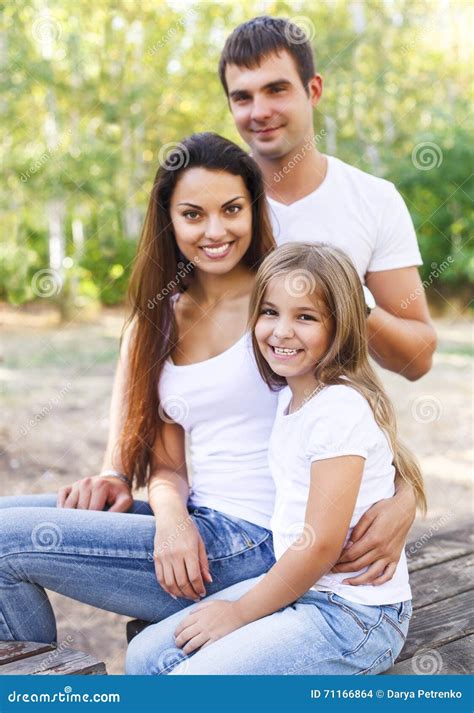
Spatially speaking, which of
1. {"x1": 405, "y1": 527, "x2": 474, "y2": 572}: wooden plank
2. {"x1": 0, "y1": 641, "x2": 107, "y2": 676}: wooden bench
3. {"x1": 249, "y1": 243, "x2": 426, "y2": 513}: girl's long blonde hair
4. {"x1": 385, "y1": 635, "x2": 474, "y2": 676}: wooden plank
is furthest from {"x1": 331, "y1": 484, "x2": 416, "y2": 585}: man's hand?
{"x1": 405, "y1": 527, "x2": 474, "y2": 572}: wooden plank

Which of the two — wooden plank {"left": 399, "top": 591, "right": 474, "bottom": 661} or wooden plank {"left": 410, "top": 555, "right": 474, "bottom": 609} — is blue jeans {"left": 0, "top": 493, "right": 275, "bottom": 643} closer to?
wooden plank {"left": 399, "top": 591, "right": 474, "bottom": 661}

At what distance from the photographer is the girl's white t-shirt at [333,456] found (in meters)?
1.65

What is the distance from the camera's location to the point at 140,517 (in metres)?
2.00

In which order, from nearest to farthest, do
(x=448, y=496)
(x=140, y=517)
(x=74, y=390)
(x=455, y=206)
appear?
(x=140, y=517) → (x=448, y=496) → (x=74, y=390) → (x=455, y=206)

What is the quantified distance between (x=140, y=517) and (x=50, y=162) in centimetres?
878

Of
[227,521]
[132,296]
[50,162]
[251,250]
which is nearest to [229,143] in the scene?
[251,250]

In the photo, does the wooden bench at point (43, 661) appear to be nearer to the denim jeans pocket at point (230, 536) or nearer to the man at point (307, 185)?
the denim jeans pocket at point (230, 536)

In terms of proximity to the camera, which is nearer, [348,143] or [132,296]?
[132,296]

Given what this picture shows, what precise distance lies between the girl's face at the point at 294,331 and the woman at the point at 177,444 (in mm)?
213

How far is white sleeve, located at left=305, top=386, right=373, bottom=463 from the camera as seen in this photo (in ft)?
5.36

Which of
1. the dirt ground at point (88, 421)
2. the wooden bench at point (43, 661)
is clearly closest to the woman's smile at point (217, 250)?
the wooden bench at point (43, 661)

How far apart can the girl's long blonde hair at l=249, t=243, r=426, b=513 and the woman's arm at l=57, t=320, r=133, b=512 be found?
0.52 metres
